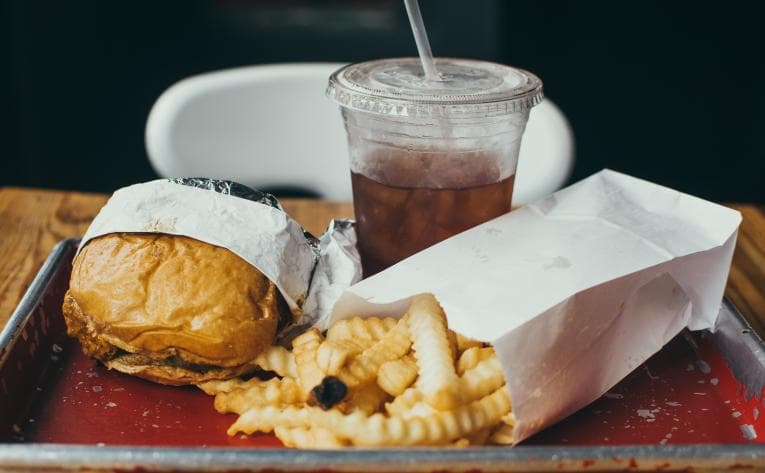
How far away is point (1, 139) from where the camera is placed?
3.18m

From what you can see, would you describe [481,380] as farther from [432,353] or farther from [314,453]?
[314,453]

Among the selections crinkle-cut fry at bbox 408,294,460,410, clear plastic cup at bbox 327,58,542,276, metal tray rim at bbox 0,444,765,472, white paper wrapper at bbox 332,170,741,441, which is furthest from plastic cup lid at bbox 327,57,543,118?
metal tray rim at bbox 0,444,765,472

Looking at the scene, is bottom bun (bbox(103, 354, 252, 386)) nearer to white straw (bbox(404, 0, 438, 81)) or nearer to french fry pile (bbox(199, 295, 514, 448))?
french fry pile (bbox(199, 295, 514, 448))

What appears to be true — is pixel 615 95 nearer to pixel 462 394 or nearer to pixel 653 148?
pixel 653 148

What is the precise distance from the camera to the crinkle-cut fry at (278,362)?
0.95 meters

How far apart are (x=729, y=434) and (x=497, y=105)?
0.51 m

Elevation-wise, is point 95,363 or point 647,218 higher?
point 647,218

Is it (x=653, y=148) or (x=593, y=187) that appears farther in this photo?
(x=653, y=148)

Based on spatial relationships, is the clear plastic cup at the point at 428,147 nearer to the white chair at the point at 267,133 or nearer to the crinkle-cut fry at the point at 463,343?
the crinkle-cut fry at the point at 463,343

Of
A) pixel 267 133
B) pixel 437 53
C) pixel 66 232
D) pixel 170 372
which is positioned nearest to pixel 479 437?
pixel 170 372

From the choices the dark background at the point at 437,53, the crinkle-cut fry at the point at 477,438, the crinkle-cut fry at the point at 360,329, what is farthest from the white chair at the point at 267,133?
the dark background at the point at 437,53

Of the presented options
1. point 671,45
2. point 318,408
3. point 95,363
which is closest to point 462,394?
point 318,408

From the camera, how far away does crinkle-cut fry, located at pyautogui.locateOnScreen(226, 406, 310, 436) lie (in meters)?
0.86

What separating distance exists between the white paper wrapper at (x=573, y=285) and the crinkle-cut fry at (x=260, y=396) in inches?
5.4
